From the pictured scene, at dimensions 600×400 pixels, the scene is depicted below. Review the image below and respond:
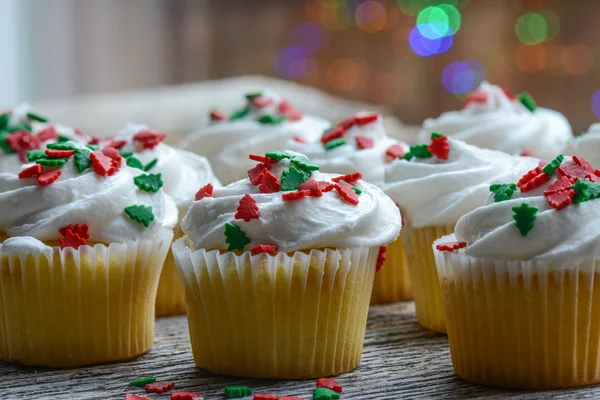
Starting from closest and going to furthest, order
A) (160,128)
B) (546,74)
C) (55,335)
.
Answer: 1. (55,335)
2. (160,128)
3. (546,74)

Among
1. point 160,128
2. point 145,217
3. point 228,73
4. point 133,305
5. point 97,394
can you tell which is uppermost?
point 228,73

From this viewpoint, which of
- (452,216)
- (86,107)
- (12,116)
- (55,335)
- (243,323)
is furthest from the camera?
(86,107)

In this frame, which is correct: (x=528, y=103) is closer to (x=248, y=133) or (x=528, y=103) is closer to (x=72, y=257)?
(x=248, y=133)

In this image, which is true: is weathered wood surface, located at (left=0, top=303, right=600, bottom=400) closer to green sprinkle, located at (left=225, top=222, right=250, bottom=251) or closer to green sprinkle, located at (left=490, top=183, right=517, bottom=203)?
green sprinkle, located at (left=225, top=222, right=250, bottom=251)

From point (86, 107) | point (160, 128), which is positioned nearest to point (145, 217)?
point (160, 128)

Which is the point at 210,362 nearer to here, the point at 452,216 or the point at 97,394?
the point at 97,394

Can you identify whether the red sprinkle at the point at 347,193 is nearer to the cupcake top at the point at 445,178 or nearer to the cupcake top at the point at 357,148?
the cupcake top at the point at 445,178

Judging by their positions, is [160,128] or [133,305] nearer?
[133,305]

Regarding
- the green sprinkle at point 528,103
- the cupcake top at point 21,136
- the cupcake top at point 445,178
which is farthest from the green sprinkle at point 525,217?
the cupcake top at point 21,136

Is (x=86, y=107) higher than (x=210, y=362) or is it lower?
higher
